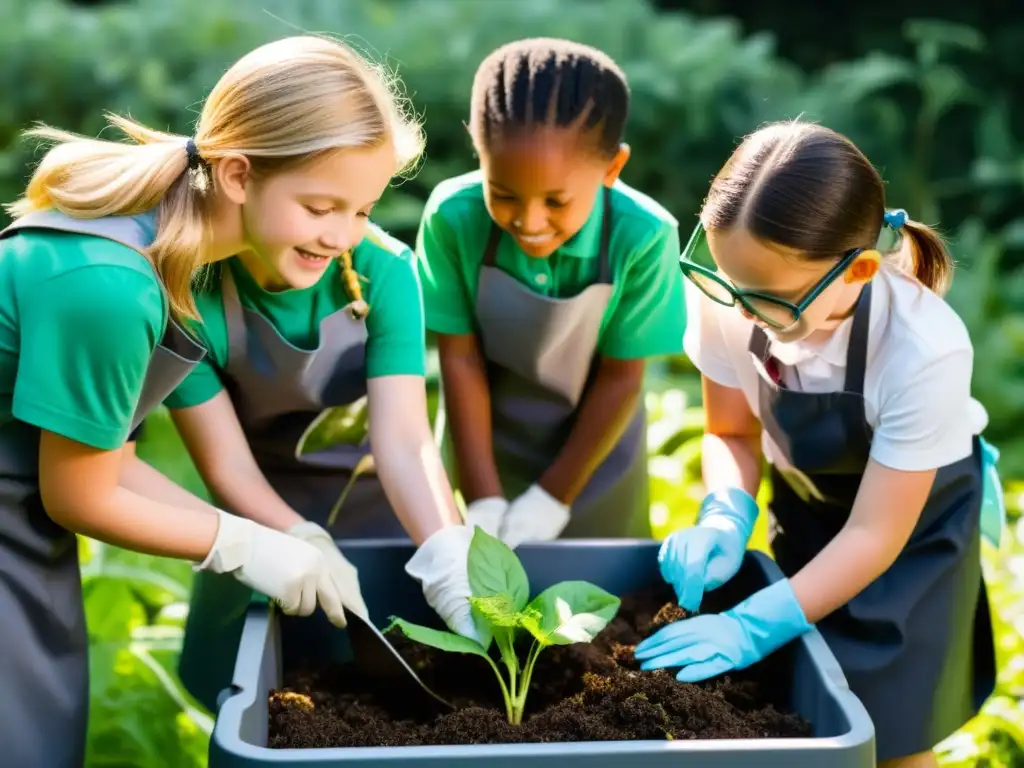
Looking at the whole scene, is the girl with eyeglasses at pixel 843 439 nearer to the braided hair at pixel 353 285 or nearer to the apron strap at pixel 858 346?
the apron strap at pixel 858 346

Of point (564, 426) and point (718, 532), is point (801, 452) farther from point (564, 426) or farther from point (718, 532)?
→ point (564, 426)

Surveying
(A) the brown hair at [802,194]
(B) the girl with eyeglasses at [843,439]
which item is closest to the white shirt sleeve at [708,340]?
(B) the girl with eyeglasses at [843,439]

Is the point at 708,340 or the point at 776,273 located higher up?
the point at 776,273

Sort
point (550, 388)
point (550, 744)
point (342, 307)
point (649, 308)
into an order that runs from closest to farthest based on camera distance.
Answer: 1. point (550, 744)
2. point (342, 307)
3. point (649, 308)
4. point (550, 388)

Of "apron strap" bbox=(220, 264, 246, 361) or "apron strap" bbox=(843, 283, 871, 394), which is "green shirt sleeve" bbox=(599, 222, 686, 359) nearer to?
"apron strap" bbox=(843, 283, 871, 394)

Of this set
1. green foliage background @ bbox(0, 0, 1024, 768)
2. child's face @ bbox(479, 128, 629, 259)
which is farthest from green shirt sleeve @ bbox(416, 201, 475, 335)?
green foliage background @ bbox(0, 0, 1024, 768)

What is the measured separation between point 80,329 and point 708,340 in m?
0.89

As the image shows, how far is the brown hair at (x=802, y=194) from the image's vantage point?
59.4 inches

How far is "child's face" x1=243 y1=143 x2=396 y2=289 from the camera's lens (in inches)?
59.0

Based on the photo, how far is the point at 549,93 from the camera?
1806 mm

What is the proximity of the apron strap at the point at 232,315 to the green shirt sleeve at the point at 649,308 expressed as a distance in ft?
2.06

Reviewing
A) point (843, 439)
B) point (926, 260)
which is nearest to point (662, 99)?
point (926, 260)

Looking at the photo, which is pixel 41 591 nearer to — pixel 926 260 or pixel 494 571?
pixel 494 571

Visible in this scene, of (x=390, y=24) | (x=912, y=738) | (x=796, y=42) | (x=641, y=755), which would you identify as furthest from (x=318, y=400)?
(x=796, y=42)
